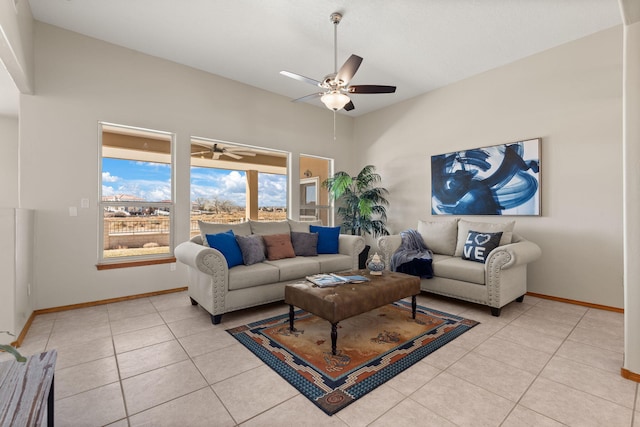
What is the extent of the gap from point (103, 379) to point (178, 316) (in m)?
1.17

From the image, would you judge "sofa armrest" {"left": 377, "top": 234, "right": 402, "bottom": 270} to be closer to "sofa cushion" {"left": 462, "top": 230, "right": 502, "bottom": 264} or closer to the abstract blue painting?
"sofa cushion" {"left": 462, "top": 230, "right": 502, "bottom": 264}

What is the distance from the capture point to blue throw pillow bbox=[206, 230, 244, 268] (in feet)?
10.8

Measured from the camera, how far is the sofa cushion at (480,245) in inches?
138

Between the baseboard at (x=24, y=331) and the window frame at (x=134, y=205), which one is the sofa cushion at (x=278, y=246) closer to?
the window frame at (x=134, y=205)

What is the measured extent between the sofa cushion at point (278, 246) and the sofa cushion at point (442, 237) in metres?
1.92

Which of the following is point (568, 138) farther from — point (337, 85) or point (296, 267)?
point (296, 267)

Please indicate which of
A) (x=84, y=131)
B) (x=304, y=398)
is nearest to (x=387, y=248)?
(x=304, y=398)

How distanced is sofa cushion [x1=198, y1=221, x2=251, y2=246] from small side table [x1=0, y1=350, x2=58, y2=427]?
2046 millimetres

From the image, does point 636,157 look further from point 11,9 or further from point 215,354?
point 11,9

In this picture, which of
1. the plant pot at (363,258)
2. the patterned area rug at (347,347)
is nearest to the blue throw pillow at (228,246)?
the patterned area rug at (347,347)

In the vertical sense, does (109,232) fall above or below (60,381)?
above

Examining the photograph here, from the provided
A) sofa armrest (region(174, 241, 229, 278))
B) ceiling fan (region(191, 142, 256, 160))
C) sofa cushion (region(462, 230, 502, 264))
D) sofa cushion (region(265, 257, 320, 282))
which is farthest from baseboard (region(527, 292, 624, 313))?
ceiling fan (region(191, 142, 256, 160))

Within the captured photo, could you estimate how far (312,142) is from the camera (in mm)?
5727

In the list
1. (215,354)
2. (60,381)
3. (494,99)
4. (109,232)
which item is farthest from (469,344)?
(109,232)
